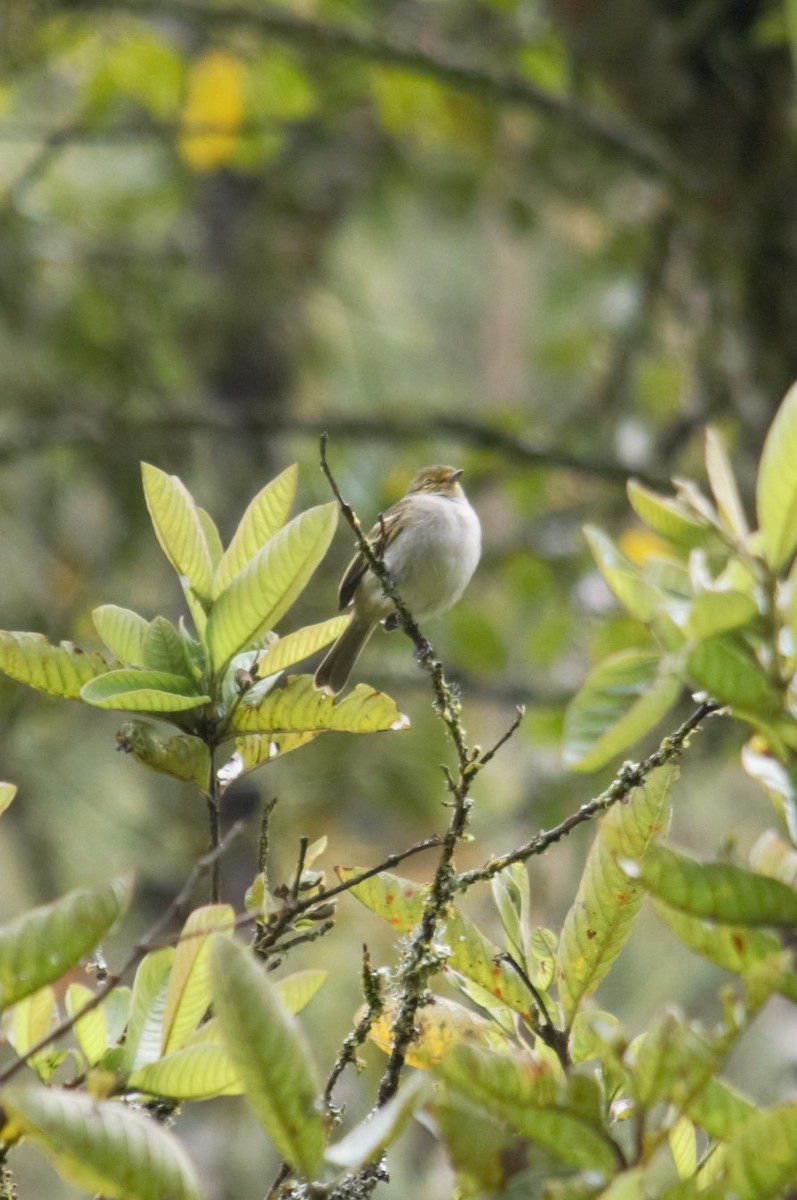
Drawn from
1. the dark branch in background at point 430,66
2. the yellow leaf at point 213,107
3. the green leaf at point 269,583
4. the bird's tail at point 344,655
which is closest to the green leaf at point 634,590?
the green leaf at point 269,583

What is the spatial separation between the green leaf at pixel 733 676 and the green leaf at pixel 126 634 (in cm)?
68

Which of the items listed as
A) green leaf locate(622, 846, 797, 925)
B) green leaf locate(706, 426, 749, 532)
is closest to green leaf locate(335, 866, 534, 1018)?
green leaf locate(622, 846, 797, 925)

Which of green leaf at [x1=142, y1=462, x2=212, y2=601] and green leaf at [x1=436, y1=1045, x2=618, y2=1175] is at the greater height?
green leaf at [x1=142, y1=462, x2=212, y2=601]

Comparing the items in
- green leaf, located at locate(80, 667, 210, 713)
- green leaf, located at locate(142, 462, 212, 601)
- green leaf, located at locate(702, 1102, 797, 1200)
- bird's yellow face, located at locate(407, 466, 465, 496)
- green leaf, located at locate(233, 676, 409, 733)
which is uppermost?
bird's yellow face, located at locate(407, 466, 465, 496)

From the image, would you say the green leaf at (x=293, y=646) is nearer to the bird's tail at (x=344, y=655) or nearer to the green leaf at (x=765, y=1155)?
the green leaf at (x=765, y=1155)

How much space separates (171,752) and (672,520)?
61 centimetres

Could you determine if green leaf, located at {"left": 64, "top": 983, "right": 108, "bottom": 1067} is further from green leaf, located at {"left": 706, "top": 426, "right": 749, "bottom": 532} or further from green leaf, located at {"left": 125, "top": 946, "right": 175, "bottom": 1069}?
green leaf, located at {"left": 706, "top": 426, "right": 749, "bottom": 532}

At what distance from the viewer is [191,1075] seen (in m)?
1.26

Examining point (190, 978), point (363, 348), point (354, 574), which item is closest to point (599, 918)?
point (190, 978)

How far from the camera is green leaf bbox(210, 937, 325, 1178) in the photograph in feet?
3.57

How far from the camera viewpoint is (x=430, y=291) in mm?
13664

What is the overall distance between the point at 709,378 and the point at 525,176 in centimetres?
191

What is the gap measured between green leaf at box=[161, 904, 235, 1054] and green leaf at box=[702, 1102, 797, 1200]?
0.49 m

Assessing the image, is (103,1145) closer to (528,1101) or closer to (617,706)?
(528,1101)
